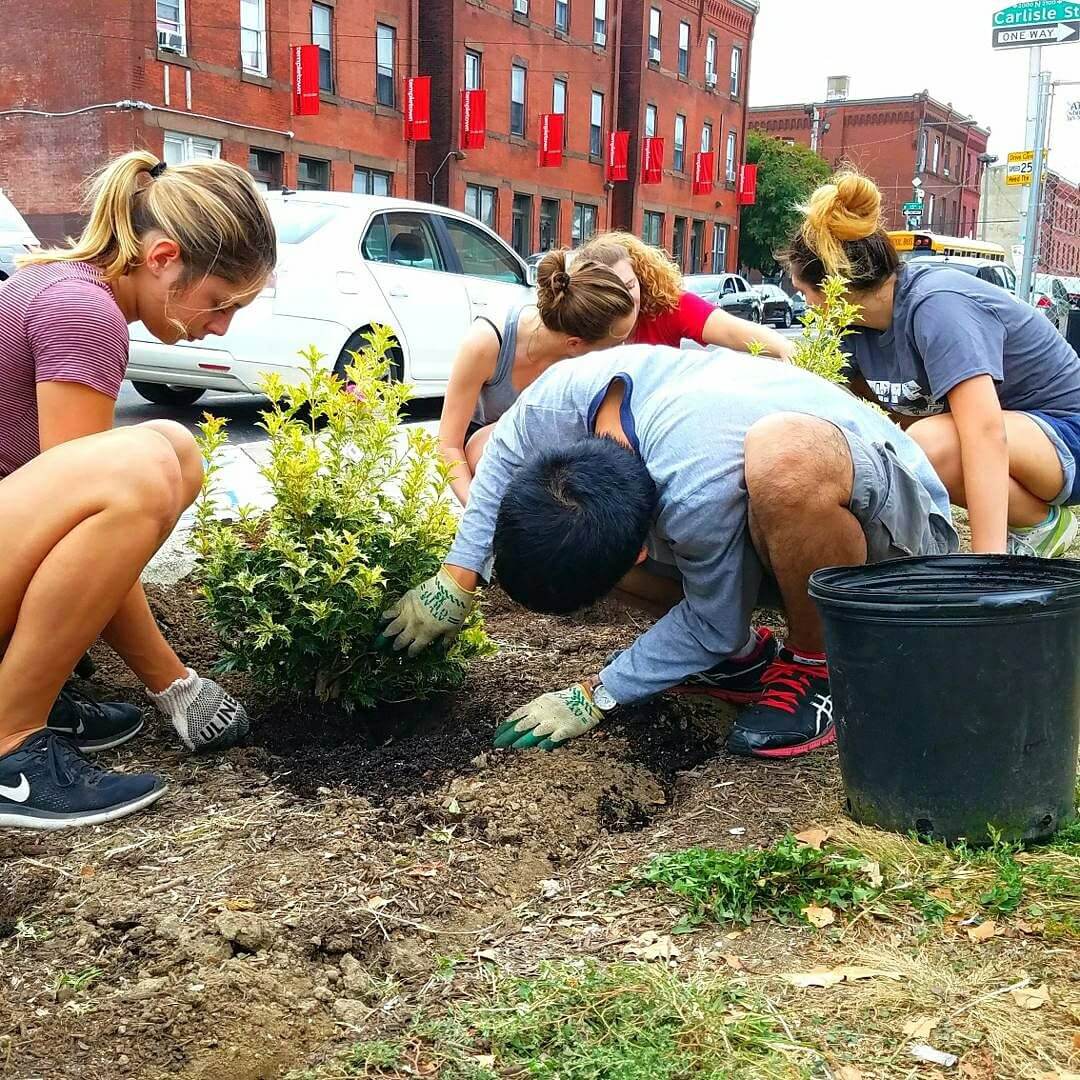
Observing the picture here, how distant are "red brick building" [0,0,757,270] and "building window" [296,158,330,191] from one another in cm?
4

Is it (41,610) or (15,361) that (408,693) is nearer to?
(41,610)

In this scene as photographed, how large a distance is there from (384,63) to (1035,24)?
1716 cm

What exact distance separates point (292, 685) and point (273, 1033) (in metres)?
1.17

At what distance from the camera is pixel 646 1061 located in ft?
5.26

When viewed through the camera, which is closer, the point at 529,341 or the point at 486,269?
the point at 529,341

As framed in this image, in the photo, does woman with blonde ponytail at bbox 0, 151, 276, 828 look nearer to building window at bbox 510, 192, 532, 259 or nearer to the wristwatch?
the wristwatch

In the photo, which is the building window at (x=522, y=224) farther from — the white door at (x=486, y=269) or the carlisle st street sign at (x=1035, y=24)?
the white door at (x=486, y=269)

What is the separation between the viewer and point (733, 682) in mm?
3154

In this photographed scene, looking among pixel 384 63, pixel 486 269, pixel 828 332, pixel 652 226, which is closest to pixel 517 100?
pixel 384 63

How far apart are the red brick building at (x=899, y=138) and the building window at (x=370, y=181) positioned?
3355 cm

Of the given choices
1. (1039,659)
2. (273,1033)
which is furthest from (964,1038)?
(273,1033)

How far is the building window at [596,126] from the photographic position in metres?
34.9

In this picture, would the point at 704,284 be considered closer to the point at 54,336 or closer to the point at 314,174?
the point at 314,174

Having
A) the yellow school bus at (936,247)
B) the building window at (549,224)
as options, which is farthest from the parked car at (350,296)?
the building window at (549,224)
